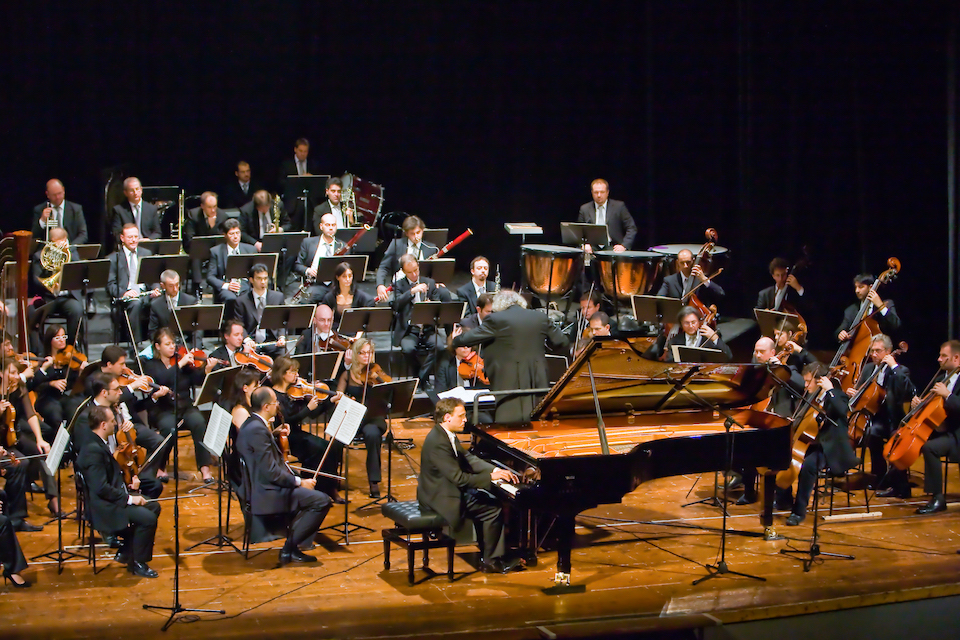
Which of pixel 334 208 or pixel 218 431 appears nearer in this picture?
pixel 218 431

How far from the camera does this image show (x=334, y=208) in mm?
10953

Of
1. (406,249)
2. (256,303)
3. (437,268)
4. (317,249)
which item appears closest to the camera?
(256,303)

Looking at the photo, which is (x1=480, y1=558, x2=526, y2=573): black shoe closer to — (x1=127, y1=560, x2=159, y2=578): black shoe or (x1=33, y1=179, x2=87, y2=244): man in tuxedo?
(x1=127, y1=560, x2=159, y2=578): black shoe

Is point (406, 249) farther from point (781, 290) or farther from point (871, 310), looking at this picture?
point (871, 310)

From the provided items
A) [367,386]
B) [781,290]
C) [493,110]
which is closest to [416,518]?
[367,386]

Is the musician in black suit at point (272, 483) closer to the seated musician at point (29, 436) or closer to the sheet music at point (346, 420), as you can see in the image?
the sheet music at point (346, 420)

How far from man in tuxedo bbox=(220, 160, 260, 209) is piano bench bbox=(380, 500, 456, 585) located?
6.07 m

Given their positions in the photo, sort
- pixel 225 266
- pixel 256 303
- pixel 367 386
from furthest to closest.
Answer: pixel 225 266, pixel 256 303, pixel 367 386

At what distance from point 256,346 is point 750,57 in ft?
19.0

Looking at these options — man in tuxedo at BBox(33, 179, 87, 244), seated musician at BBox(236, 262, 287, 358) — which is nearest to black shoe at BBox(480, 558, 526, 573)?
seated musician at BBox(236, 262, 287, 358)

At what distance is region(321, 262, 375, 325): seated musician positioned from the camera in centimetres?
935

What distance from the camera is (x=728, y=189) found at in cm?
1184

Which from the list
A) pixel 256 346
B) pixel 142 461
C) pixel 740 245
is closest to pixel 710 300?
pixel 740 245

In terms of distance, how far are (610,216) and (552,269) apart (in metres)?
1.16
